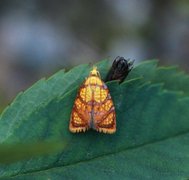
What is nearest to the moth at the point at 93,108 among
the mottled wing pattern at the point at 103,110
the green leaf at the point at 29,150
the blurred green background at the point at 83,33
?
the mottled wing pattern at the point at 103,110

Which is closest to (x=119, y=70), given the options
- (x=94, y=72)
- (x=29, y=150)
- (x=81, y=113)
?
(x=94, y=72)

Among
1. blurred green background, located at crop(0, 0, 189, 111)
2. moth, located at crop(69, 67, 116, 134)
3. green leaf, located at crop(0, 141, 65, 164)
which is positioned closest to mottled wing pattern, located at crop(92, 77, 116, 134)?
moth, located at crop(69, 67, 116, 134)

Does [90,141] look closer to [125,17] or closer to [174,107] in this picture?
[174,107]

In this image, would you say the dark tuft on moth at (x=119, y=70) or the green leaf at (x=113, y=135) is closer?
the green leaf at (x=113, y=135)

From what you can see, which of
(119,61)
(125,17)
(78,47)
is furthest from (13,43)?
(119,61)

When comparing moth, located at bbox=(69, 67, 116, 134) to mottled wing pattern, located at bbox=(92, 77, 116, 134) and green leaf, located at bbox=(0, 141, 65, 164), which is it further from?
green leaf, located at bbox=(0, 141, 65, 164)

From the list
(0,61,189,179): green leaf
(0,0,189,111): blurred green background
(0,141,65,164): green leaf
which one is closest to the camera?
(0,141,65,164): green leaf

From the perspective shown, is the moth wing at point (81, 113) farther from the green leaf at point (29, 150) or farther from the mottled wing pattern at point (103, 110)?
the green leaf at point (29, 150)

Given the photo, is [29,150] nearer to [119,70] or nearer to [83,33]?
[119,70]
